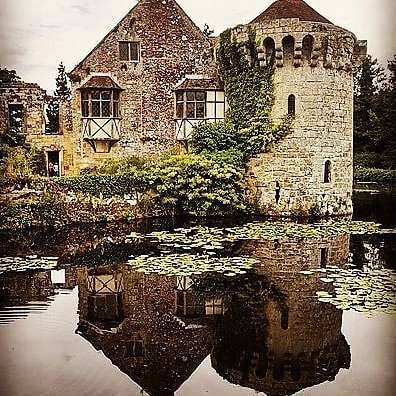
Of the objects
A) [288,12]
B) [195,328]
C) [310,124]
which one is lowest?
[195,328]

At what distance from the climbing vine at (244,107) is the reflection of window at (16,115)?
8.99 feet

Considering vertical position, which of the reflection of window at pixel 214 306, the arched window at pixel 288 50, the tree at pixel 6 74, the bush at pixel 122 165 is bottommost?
the reflection of window at pixel 214 306

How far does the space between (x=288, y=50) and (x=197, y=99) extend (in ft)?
6.29

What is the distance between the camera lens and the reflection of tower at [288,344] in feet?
7.81

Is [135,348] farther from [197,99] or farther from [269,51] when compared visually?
[197,99]

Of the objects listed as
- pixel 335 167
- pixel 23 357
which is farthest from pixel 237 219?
pixel 23 357

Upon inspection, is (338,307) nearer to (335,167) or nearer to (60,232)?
(60,232)

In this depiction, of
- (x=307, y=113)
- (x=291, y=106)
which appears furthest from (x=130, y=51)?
(x=307, y=113)

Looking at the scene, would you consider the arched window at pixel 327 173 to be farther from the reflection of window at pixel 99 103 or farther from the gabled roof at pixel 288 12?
the reflection of window at pixel 99 103

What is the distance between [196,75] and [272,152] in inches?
92.2

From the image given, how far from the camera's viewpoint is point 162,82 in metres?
9.37

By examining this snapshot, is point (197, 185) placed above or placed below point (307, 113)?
below

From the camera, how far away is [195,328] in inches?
126

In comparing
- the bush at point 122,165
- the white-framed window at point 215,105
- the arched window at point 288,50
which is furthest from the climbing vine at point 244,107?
Answer: the bush at point 122,165
